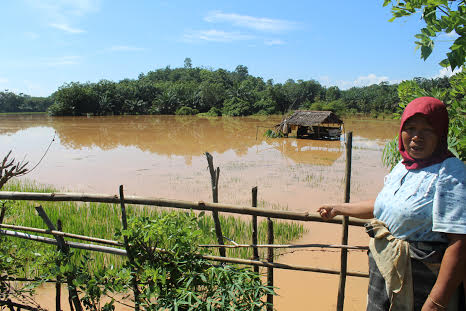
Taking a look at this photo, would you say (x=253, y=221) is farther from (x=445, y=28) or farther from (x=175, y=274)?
(x=445, y=28)

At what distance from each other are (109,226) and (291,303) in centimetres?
310

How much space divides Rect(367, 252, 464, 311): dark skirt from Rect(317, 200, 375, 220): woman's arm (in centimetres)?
22

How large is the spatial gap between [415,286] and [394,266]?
12 centimetres

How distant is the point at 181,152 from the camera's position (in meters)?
16.0

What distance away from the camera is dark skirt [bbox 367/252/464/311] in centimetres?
136

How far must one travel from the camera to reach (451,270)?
123 centimetres

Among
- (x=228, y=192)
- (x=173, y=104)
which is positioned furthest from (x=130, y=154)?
(x=173, y=104)

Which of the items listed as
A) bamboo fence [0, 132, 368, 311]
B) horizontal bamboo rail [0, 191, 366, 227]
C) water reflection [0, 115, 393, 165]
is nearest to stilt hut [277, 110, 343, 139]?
water reflection [0, 115, 393, 165]

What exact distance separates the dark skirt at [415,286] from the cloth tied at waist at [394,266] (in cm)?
→ 2

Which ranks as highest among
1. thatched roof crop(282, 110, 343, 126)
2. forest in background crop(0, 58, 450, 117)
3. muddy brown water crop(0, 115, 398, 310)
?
forest in background crop(0, 58, 450, 117)

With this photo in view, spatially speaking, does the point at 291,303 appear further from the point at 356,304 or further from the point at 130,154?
the point at 130,154

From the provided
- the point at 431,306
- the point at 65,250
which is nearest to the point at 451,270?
the point at 431,306

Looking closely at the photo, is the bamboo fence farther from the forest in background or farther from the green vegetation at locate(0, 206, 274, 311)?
the forest in background

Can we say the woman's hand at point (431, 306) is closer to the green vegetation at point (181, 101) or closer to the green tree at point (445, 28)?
the green tree at point (445, 28)
